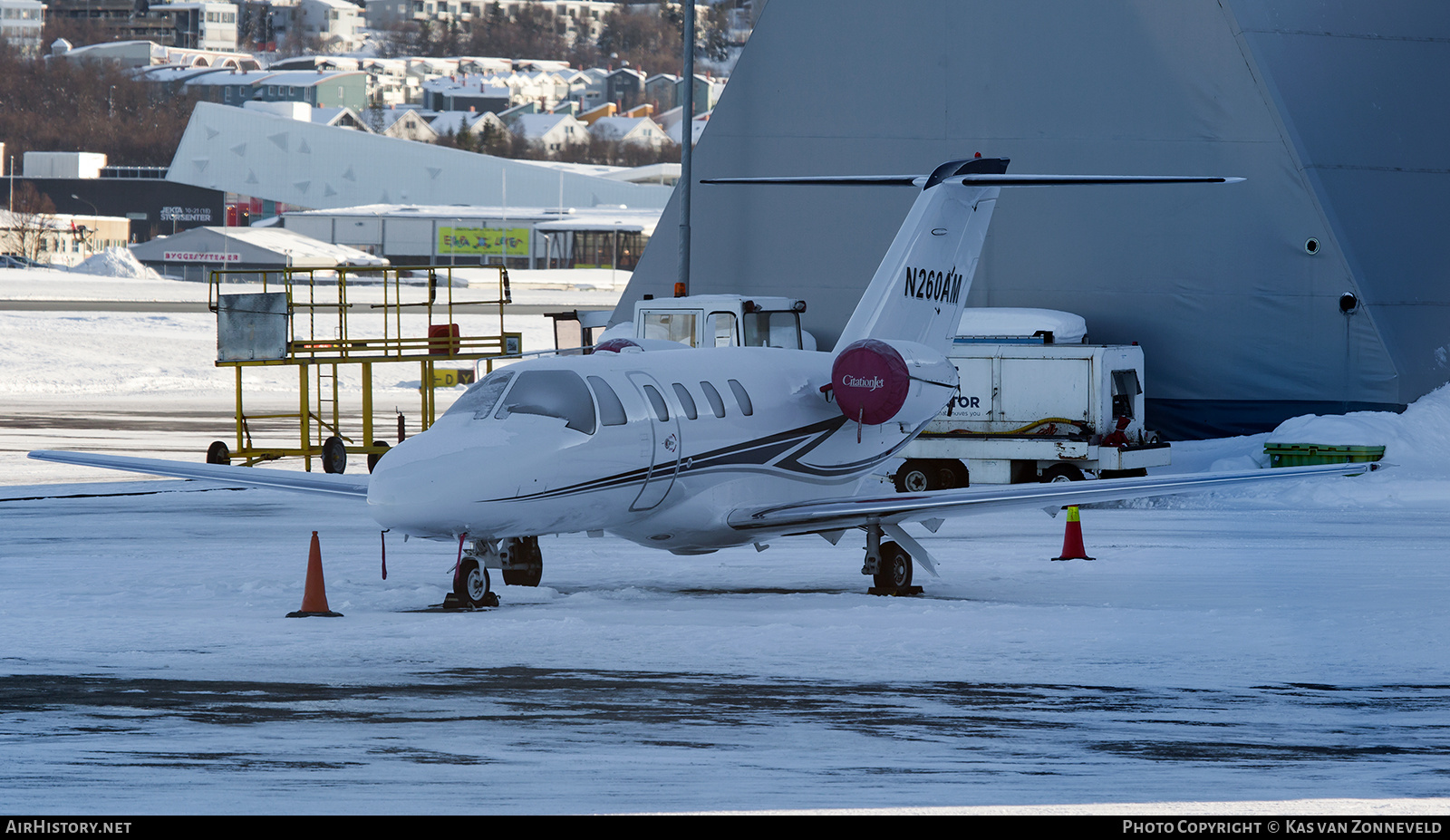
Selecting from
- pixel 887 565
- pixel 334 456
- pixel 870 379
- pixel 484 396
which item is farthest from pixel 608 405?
pixel 334 456

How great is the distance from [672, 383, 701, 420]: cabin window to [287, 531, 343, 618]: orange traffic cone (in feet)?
12.4

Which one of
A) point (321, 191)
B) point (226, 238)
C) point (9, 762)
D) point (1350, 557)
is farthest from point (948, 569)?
point (321, 191)

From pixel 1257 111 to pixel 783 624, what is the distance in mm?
20603

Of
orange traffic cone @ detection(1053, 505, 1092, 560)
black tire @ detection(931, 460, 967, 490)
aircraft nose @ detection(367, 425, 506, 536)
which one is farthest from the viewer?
black tire @ detection(931, 460, 967, 490)

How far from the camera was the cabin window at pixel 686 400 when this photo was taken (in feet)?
54.3

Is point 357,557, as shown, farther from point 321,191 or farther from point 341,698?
point 321,191

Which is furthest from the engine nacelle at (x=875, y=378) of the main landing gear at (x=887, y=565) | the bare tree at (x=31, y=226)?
the bare tree at (x=31, y=226)

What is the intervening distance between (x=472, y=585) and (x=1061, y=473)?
1387 cm

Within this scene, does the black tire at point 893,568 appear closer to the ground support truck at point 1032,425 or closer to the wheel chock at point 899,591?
the wheel chock at point 899,591

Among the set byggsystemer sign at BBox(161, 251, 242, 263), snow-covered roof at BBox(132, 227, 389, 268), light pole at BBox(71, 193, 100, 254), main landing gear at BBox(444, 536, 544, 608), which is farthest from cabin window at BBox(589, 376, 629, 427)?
light pole at BBox(71, 193, 100, 254)

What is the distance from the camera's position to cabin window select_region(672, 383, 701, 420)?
1655 cm

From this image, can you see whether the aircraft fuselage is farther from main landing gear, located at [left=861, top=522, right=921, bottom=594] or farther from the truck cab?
the truck cab

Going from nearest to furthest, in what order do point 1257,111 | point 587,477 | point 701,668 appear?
1. point 701,668
2. point 587,477
3. point 1257,111

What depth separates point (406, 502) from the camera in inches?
557
